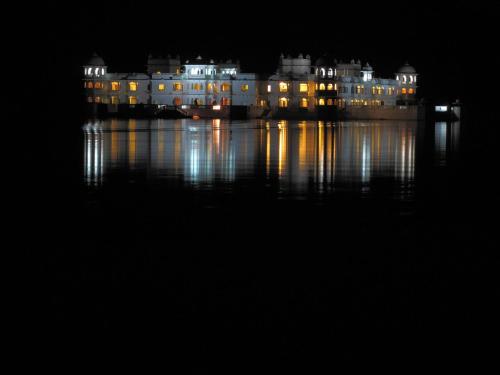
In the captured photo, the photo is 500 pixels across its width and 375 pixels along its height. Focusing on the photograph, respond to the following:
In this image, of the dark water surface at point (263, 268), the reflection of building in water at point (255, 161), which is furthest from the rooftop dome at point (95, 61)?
the dark water surface at point (263, 268)

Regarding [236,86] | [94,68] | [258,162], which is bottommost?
[258,162]

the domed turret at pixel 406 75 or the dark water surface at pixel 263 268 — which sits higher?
the domed turret at pixel 406 75

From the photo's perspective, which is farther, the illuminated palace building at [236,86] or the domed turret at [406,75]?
the domed turret at [406,75]

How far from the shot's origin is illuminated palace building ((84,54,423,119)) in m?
95.2

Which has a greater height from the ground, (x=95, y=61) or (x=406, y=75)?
(x=95, y=61)

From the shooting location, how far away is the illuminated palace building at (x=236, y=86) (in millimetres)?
95188

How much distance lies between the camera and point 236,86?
9588 cm

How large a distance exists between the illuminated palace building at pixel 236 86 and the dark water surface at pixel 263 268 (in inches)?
2908

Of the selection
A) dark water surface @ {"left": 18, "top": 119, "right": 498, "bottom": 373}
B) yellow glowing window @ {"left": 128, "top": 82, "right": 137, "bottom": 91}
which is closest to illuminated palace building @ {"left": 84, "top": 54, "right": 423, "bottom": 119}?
yellow glowing window @ {"left": 128, "top": 82, "right": 137, "bottom": 91}

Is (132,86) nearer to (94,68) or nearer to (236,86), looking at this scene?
(94,68)

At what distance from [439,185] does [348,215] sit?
552 cm

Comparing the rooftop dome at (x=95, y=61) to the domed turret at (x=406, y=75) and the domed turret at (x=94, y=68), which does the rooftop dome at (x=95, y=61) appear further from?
the domed turret at (x=406, y=75)

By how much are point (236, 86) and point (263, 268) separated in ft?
285

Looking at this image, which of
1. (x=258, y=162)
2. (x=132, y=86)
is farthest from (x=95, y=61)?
(x=258, y=162)
